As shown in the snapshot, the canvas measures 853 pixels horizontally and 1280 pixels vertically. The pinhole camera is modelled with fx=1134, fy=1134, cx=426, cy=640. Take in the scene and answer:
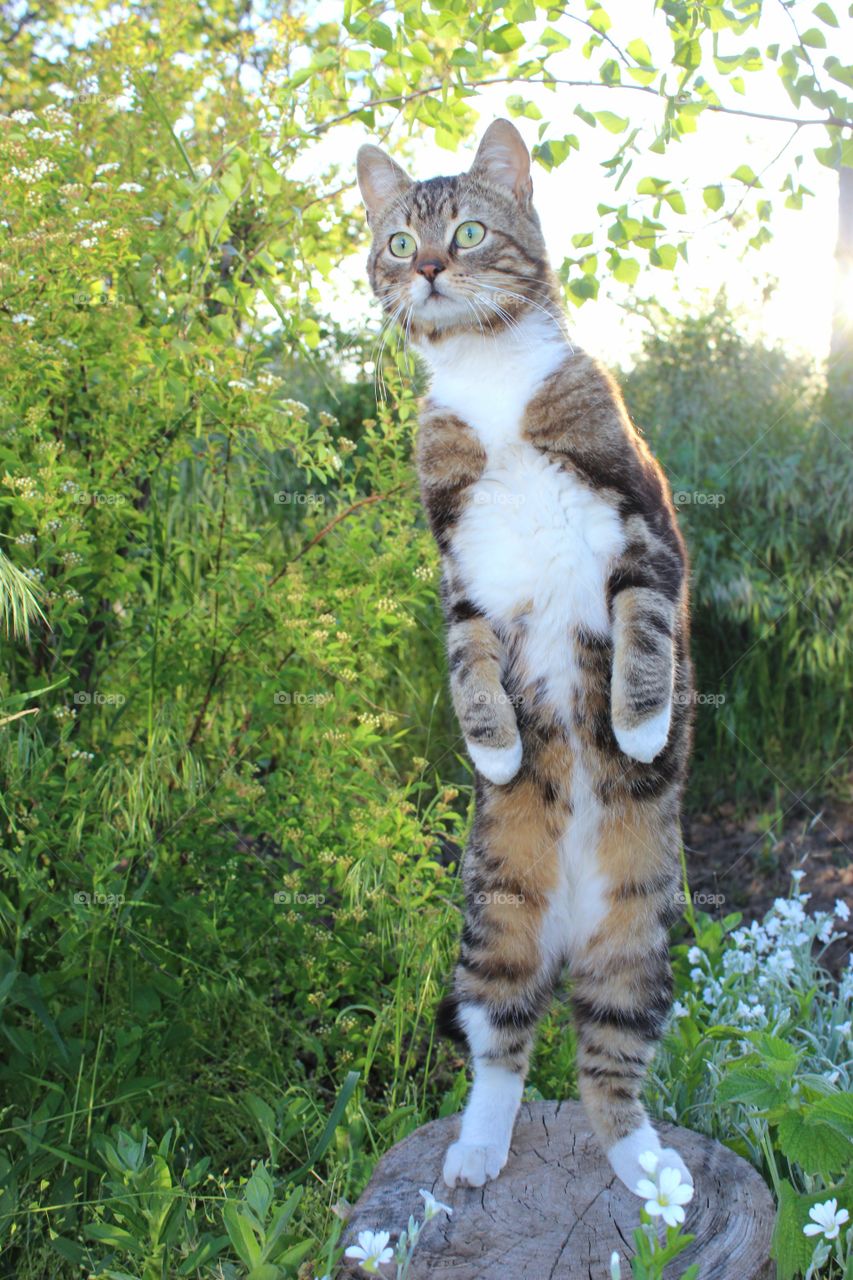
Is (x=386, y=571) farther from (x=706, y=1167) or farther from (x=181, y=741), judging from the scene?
(x=706, y=1167)

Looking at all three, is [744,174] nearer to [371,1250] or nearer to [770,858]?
[371,1250]

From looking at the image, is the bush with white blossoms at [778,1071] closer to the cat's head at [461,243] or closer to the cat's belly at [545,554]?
the cat's belly at [545,554]

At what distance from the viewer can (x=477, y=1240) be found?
2070 mm

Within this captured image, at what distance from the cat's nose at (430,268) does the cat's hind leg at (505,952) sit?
108 cm

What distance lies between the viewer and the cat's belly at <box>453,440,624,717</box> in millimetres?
2264

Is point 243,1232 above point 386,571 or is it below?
below

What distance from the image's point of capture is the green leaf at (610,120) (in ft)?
8.80

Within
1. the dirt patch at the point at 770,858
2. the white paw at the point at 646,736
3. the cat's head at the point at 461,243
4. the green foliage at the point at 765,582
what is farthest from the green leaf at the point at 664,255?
the dirt patch at the point at 770,858

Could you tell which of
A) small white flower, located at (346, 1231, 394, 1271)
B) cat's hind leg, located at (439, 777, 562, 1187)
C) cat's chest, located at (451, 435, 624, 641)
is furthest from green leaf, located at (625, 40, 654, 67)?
small white flower, located at (346, 1231, 394, 1271)

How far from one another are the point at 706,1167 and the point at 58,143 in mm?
2948

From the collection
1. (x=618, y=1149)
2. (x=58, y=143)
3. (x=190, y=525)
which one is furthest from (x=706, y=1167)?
(x=58, y=143)

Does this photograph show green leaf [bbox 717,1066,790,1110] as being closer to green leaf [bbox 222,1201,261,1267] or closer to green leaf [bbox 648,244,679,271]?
green leaf [bbox 222,1201,261,1267]

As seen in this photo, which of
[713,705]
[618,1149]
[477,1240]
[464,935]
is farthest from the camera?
[713,705]

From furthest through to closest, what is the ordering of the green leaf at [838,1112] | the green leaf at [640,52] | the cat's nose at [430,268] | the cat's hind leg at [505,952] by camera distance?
1. the green leaf at [640,52]
2. the cat's nose at [430,268]
3. the cat's hind leg at [505,952]
4. the green leaf at [838,1112]
